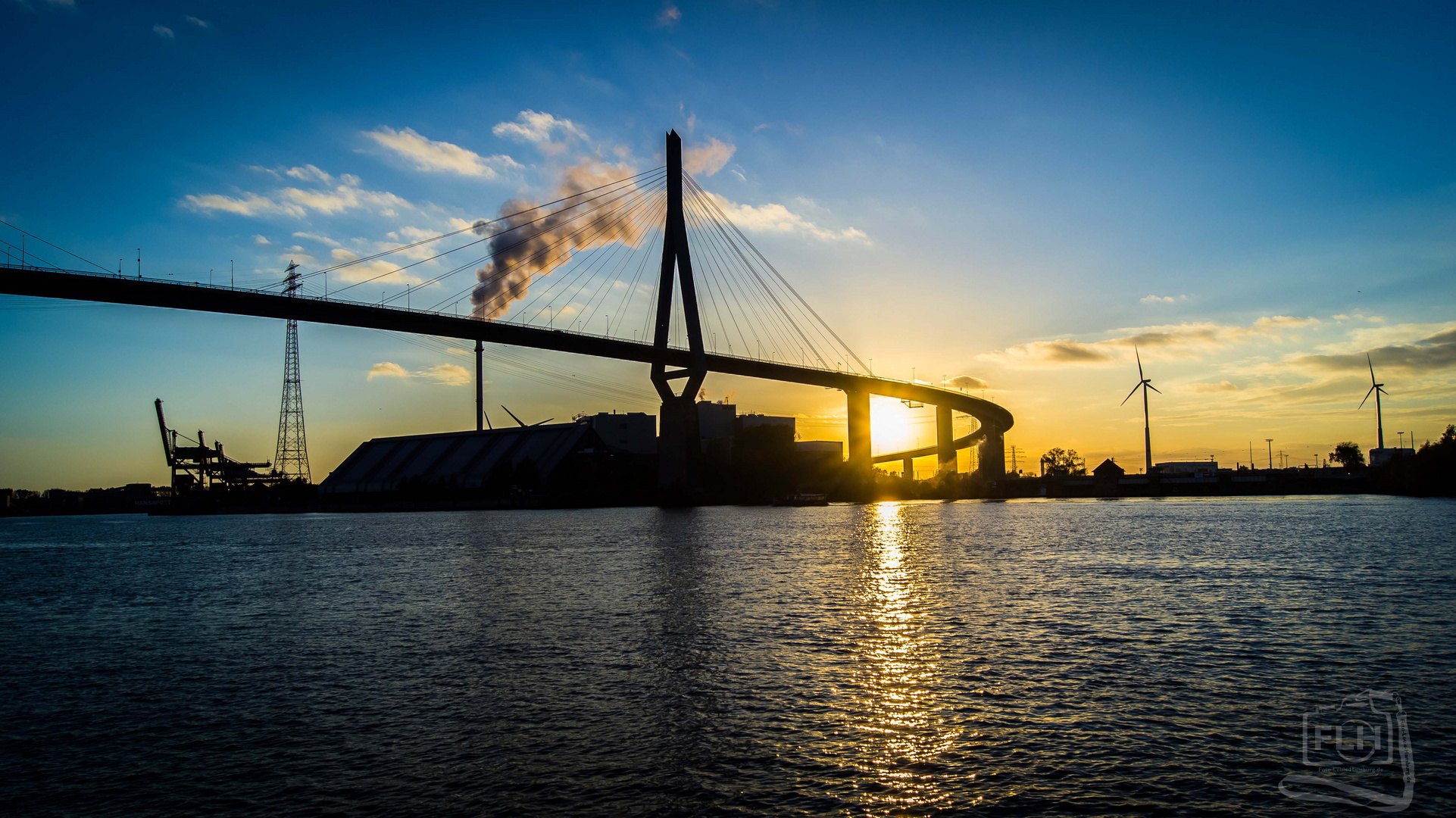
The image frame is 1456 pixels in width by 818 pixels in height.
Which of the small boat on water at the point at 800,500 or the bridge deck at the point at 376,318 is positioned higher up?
the bridge deck at the point at 376,318

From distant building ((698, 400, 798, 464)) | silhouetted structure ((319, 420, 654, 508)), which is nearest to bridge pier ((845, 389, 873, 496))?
distant building ((698, 400, 798, 464))

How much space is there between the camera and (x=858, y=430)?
10188 centimetres

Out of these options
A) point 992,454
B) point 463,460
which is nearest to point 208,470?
point 463,460

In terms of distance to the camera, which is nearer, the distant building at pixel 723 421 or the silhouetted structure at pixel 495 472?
the silhouetted structure at pixel 495 472

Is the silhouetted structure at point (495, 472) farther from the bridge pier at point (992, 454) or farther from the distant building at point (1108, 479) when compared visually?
the distant building at point (1108, 479)

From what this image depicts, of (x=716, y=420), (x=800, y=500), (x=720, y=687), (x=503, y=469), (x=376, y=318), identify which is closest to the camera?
(x=720, y=687)

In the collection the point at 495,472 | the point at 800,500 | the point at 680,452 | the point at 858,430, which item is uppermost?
the point at 858,430

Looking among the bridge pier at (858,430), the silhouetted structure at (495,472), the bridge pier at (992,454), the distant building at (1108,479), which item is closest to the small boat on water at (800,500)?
the bridge pier at (858,430)

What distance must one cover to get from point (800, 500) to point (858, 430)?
36.9ft

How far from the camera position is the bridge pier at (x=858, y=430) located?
101 m

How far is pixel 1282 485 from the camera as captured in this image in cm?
13550

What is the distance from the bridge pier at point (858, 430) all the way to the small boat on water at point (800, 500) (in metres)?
6.68

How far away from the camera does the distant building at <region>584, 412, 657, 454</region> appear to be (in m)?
132

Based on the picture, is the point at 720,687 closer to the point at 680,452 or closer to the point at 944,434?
the point at 680,452
